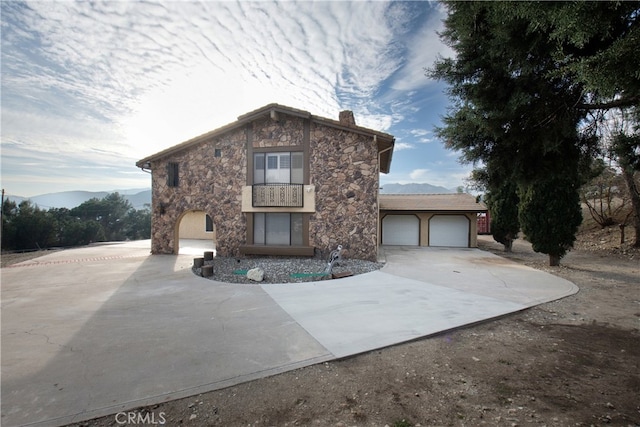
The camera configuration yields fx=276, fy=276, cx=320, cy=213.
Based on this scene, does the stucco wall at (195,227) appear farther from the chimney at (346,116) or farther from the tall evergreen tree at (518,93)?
the tall evergreen tree at (518,93)

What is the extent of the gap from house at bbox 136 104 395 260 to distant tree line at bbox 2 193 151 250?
853 inches

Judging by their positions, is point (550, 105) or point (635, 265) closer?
point (550, 105)

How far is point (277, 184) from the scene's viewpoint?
39.6 feet

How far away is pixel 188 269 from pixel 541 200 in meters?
13.8

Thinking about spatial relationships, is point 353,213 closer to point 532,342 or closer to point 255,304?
point 255,304

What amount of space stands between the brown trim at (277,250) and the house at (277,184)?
43 millimetres

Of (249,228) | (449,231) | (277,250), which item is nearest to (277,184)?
(249,228)

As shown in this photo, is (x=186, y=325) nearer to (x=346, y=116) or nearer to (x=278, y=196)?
(x=278, y=196)

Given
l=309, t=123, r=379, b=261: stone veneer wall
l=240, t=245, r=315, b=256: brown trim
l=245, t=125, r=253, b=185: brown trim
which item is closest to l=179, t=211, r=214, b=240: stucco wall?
l=240, t=245, r=315, b=256: brown trim

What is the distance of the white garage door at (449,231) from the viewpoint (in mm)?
18047

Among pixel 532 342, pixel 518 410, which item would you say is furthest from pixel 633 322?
pixel 518 410

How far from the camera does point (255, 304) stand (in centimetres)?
591

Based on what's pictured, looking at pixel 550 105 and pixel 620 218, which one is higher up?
pixel 550 105

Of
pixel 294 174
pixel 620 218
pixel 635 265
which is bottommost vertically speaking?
pixel 635 265
